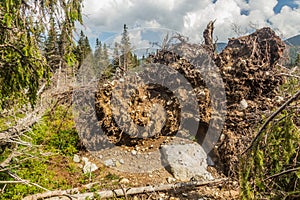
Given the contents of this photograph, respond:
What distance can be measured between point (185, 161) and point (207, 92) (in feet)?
5.95

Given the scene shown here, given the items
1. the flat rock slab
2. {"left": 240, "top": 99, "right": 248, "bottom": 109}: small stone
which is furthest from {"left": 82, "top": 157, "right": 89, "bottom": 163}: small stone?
{"left": 240, "top": 99, "right": 248, "bottom": 109}: small stone

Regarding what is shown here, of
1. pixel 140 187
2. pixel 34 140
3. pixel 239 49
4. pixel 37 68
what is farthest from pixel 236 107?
pixel 34 140

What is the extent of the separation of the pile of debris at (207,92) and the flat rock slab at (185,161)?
1.55ft

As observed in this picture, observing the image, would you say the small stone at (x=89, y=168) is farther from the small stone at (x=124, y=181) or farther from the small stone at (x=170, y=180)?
the small stone at (x=170, y=180)

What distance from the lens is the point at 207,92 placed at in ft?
19.7

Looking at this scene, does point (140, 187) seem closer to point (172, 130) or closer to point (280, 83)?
point (172, 130)

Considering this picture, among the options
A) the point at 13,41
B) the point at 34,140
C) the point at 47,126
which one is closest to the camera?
the point at 13,41

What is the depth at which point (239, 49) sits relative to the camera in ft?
20.2

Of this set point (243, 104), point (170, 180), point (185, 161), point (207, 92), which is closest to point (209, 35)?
point (207, 92)

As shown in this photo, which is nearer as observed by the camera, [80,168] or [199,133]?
[80,168]

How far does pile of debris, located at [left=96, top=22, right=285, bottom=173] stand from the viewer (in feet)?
18.6

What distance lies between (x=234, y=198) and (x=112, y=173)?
2.45 metres

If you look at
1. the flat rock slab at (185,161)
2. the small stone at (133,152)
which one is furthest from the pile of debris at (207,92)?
the flat rock slab at (185,161)

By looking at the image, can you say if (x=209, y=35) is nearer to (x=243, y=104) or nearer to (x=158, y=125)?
(x=243, y=104)
